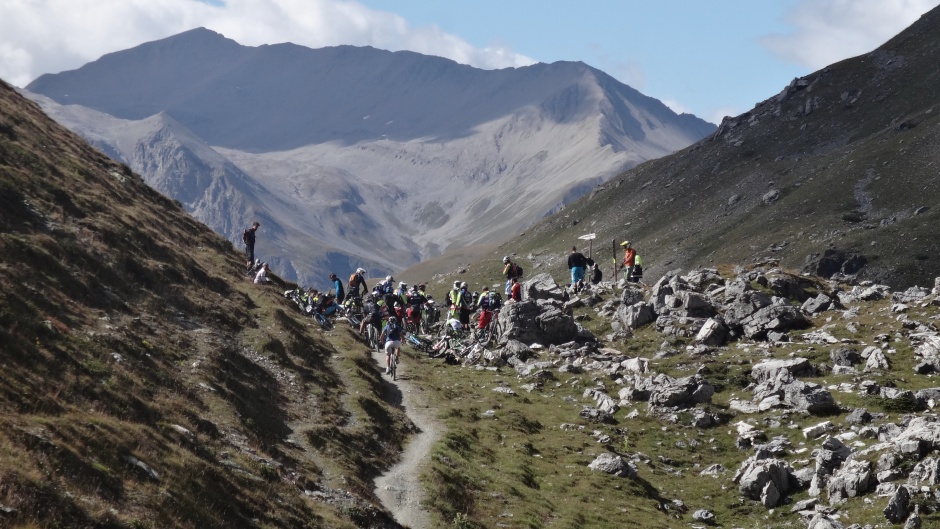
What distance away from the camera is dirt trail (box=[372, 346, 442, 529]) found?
2795 centimetres

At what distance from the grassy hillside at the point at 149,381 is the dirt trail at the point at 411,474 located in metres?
0.74

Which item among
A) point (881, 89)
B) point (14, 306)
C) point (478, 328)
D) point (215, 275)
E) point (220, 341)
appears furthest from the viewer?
point (881, 89)

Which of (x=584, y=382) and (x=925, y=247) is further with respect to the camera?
(x=925, y=247)

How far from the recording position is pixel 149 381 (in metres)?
29.9

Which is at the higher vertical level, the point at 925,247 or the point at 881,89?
the point at 881,89

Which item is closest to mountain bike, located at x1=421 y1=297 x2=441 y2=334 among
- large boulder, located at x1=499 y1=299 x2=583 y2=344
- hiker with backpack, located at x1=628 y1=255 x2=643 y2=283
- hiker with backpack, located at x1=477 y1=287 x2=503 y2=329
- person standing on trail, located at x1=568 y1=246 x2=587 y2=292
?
hiker with backpack, located at x1=477 y1=287 x2=503 y2=329

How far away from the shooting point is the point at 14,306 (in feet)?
94.3

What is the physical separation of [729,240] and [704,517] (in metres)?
144

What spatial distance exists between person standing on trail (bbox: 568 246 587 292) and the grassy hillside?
2342 centimetres

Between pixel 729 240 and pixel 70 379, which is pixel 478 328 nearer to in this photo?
pixel 70 379

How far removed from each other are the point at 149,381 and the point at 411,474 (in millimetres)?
9660

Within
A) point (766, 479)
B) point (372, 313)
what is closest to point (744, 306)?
point (766, 479)

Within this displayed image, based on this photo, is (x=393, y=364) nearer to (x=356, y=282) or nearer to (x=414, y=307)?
(x=356, y=282)

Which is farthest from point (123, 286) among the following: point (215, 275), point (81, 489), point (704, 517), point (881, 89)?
point (881, 89)
